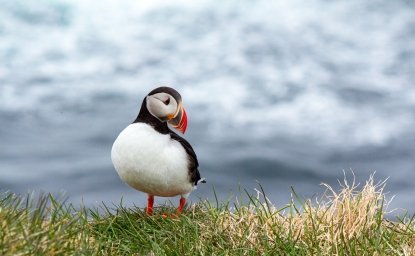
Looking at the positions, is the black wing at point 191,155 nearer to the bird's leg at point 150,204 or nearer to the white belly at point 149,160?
the white belly at point 149,160

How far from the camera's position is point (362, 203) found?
8.45m

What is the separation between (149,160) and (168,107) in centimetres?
67

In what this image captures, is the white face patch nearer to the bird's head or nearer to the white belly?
the bird's head

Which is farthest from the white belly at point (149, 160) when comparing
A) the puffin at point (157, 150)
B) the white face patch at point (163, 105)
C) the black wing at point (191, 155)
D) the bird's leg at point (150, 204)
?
the bird's leg at point (150, 204)

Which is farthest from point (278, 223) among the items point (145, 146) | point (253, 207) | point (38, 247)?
point (38, 247)

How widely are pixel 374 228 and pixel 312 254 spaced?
121cm

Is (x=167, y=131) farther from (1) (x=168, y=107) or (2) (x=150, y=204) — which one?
(2) (x=150, y=204)

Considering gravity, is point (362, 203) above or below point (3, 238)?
above

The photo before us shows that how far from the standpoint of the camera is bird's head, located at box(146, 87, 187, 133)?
8281mm

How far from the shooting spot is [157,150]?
26.6 ft

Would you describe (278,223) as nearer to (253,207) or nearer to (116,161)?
(253,207)

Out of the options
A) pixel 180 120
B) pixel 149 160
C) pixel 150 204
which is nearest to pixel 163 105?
pixel 180 120

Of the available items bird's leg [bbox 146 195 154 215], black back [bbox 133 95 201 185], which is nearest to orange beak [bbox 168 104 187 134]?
black back [bbox 133 95 201 185]

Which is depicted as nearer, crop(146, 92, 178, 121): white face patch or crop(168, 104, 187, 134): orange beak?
crop(146, 92, 178, 121): white face patch
